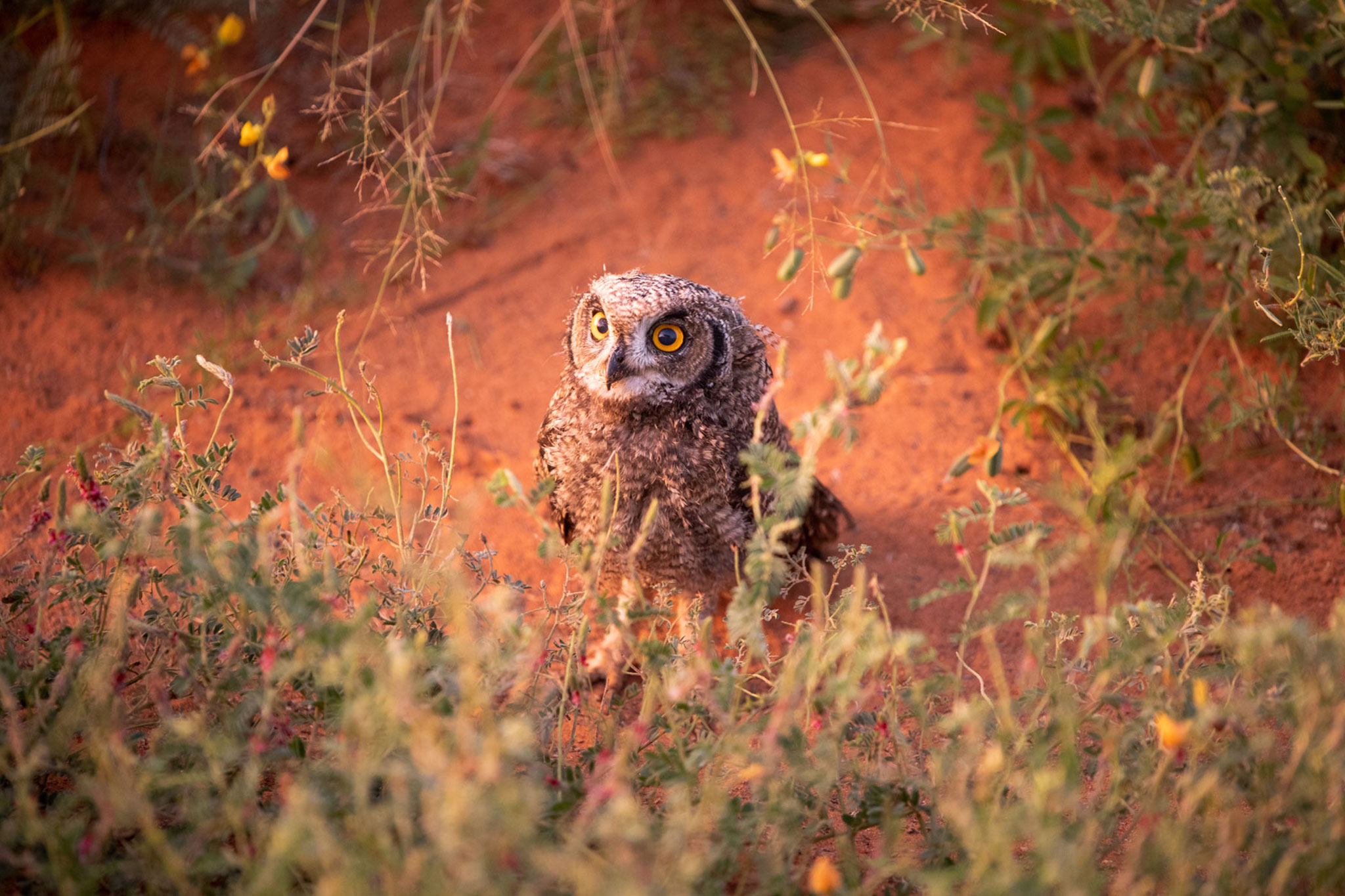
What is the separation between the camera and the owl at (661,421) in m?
2.94

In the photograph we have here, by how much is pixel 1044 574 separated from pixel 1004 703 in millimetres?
266

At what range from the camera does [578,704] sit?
2.35 meters

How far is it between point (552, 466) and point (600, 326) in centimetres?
57

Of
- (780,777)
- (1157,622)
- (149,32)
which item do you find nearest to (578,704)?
(780,777)

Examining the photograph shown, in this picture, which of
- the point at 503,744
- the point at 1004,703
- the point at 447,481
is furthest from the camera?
the point at 447,481

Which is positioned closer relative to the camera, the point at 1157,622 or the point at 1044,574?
the point at 1044,574

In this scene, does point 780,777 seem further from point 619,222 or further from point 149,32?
point 149,32

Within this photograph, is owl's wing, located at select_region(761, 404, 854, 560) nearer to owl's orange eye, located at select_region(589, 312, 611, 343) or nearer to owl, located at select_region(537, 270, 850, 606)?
owl, located at select_region(537, 270, 850, 606)

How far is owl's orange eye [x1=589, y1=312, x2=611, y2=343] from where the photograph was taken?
9.96 feet

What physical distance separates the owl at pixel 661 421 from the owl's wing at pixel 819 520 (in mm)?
250

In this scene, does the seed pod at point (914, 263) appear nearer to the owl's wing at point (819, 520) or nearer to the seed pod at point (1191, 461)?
the owl's wing at point (819, 520)

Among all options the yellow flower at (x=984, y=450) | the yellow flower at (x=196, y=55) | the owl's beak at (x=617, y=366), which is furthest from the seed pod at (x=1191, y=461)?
the yellow flower at (x=196, y=55)

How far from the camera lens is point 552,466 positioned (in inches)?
131

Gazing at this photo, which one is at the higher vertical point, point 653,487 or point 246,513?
point 653,487
